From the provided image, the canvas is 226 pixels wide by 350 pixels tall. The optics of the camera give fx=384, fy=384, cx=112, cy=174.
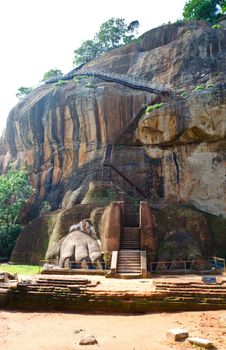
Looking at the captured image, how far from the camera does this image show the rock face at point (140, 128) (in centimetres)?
2992


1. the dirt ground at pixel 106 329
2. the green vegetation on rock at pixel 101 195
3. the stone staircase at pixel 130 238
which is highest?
the green vegetation on rock at pixel 101 195

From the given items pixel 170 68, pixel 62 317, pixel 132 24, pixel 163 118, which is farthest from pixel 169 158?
pixel 132 24

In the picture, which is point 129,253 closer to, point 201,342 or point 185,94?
point 201,342

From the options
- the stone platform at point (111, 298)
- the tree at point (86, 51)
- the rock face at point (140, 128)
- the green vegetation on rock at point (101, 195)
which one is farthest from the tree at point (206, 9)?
the stone platform at point (111, 298)

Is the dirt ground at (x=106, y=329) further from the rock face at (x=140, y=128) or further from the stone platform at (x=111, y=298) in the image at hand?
the rock face at (x=140, y=128)

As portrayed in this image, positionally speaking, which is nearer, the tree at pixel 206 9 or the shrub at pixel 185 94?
the shrub at pixel 185 94

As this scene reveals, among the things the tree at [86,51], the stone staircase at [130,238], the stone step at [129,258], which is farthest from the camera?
the tree at [86,51]

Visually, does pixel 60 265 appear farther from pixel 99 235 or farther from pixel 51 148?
pixel 51 148

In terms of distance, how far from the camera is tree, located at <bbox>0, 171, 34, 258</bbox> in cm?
2881

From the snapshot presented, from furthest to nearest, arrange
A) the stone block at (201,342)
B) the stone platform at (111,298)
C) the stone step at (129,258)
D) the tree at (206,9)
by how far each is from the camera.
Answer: the tree at (206,9), the stone step at (129,258), the stone platform at (111,298), the stone block at (201,342)

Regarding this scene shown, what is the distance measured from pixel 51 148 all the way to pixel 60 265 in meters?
18.4

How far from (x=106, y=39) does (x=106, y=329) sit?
47077 mm

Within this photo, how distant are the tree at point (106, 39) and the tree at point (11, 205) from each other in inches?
943

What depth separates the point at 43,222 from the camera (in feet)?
87.8
